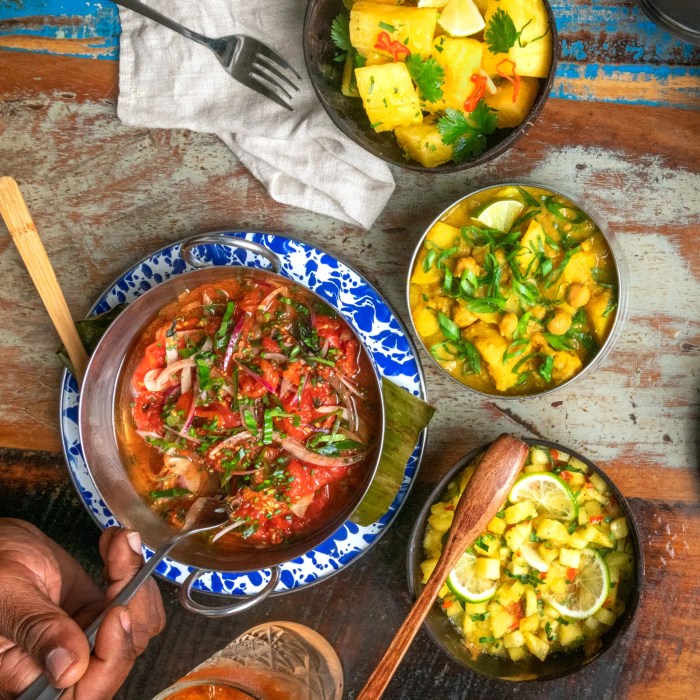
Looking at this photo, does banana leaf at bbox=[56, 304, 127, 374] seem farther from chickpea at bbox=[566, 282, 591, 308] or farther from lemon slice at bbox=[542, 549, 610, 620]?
lemon slice at bbox=[542, 549, 610, 620]

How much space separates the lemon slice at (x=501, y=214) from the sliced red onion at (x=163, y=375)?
120cm

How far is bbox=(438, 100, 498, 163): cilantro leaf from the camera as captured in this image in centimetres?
251

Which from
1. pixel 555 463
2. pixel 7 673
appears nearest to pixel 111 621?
pixel 7 673

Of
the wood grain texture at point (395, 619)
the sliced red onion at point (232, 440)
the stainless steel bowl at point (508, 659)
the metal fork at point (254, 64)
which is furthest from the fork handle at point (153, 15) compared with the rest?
the stainless steel bowl at point (508, 659)

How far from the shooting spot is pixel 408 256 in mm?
2938

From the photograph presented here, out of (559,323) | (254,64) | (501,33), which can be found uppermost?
(501,33)

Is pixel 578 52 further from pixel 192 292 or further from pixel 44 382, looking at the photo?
pixel 44 382

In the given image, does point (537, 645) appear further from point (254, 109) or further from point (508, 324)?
point (254, 109)

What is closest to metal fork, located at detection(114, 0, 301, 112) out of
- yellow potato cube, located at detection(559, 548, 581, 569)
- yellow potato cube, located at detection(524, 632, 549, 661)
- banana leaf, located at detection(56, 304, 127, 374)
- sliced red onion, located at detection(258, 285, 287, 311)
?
sliced red onion, located at detection(258, 285, 287, 311)

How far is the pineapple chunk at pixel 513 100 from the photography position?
2.54 metres

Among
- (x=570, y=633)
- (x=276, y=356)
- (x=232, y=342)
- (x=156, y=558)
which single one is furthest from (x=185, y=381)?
(x=570, y=633)

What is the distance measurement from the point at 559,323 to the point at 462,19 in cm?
107

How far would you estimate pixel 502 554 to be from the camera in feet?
9.32

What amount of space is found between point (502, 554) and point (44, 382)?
2.01 meters
